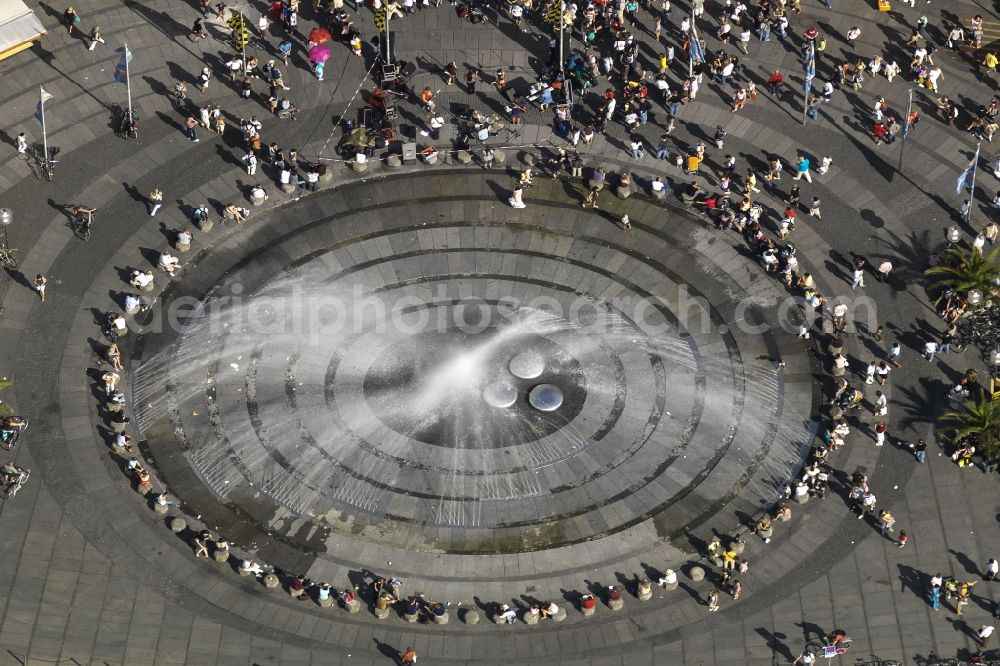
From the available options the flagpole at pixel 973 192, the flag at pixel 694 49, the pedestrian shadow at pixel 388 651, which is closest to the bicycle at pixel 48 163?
the pedestrian shadow at pixel 388 651

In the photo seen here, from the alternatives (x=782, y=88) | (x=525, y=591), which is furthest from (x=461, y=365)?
(x=782, y=88)

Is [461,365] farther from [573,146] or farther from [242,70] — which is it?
[242,70]

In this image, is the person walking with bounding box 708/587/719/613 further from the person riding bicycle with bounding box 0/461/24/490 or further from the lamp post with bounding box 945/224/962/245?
the person riding bicycle with bounding box 0/461/24/490

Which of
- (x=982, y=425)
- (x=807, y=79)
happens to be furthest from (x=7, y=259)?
(x=982, y=425)

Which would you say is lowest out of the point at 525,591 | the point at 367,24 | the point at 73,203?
the point at 525,591

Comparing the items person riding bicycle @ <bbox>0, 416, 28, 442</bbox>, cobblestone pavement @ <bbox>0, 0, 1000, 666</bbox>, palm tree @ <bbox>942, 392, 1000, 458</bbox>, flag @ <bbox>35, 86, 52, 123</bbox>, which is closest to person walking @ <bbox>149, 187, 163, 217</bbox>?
cobblestone pavement @ <bbox>0, 0, 1000, 666</bbox>

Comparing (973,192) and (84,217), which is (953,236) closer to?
(973,192)
